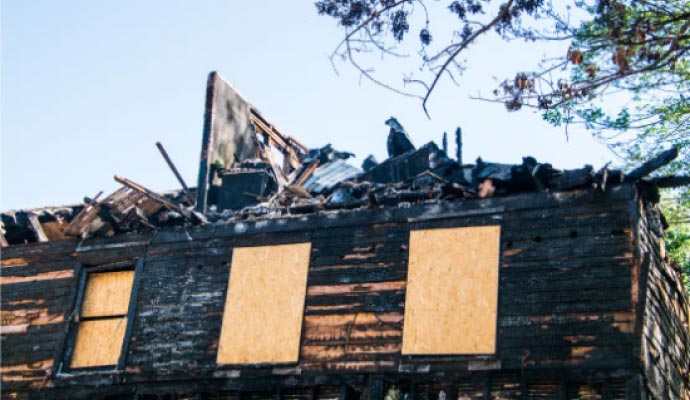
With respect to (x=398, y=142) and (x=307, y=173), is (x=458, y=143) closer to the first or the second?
(x=398, y=142)

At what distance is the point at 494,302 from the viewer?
18.2 metres

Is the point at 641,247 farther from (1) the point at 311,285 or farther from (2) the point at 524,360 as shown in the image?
(1) the point at 311,285

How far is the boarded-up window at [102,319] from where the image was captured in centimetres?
2098

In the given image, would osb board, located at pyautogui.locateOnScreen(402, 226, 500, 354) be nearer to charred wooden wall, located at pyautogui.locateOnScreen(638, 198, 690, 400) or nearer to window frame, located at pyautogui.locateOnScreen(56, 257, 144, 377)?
charred wooden wall, located at pyautogui.locateOnScreen(638, 198, 690, 400)

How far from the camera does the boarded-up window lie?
21.0 metres

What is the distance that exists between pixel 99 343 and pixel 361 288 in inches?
215

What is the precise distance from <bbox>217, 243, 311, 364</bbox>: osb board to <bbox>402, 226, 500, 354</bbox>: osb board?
2.15 metres

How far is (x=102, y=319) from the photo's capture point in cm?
2139

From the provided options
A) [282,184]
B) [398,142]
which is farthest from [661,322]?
[282,184]

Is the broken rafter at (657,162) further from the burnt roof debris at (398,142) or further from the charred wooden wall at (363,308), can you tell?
the burnt roof debris at (398,142)

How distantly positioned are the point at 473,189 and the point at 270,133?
28.8ft

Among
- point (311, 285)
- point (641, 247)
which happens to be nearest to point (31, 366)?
point (311, 285)

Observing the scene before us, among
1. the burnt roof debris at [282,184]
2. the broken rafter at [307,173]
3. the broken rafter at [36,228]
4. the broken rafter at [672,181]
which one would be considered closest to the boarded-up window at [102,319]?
the burnt roof debris at [282,184]

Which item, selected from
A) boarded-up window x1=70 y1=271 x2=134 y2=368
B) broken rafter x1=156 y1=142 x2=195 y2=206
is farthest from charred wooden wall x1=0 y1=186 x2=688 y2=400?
broken rafter x1=156 y1=142 x2=195 y2=206
